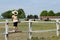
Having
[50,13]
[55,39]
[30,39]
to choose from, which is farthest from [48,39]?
[50,13]

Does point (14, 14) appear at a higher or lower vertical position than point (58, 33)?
higher

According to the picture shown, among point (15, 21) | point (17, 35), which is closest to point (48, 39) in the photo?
point (15, 21)

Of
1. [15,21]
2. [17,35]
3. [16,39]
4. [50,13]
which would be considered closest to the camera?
[15,21]

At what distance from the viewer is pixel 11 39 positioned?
49.4ft

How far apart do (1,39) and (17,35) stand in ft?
7.15

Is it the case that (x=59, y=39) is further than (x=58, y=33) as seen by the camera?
No

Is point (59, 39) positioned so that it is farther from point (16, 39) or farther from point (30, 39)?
point (16, 39)

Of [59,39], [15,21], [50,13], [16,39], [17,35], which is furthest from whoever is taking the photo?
[50,13]

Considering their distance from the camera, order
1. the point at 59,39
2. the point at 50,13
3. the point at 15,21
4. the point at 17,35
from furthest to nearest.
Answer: the point at 50,13 → the point at 17,35 → the point at 59,39 → the point at 15,21

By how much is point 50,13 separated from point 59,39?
4617 inches

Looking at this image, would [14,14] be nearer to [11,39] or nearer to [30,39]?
[30,39]

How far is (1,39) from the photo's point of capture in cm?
1520

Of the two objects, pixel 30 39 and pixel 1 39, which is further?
pixel 1 39

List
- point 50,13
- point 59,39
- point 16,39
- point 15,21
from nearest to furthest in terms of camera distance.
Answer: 1. point 15,21
2. point 59,39
3. point 16,39
4. point 50,13
